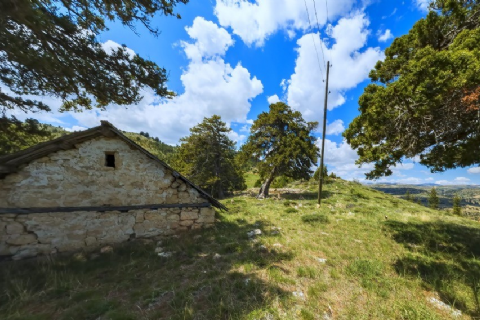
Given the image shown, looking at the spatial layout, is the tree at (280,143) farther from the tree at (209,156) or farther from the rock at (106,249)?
the rock at (106,249)

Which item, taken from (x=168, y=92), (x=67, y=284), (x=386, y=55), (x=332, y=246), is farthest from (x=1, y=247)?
(x=386, y=55)

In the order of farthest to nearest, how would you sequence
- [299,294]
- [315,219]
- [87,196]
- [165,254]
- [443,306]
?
[315,219]
[87,196]
[165,254]
[299,294]
[443,306]

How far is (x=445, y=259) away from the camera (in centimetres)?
561

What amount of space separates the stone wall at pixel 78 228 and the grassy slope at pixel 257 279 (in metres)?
0.44

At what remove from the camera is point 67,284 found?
4168 mm

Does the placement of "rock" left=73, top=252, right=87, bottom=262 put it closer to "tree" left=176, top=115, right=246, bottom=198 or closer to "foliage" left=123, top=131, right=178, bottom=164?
"foliage" left=123, top=131, right=178, bottom=164

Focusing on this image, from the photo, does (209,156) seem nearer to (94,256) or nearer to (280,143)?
(280,143)

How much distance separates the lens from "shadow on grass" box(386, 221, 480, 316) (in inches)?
156

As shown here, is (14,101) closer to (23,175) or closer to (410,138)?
(23,175)

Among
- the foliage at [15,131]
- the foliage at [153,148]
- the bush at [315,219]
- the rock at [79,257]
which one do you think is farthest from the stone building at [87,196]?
the bush at [315,219]

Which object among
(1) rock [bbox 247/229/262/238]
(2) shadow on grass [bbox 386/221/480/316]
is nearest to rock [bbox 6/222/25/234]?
(1) rock [bbox 247/229/262/238]

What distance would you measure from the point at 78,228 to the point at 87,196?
3.37 ft

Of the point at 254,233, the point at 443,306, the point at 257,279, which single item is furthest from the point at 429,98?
the point at 254,233

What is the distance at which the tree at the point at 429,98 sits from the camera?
4.36m
